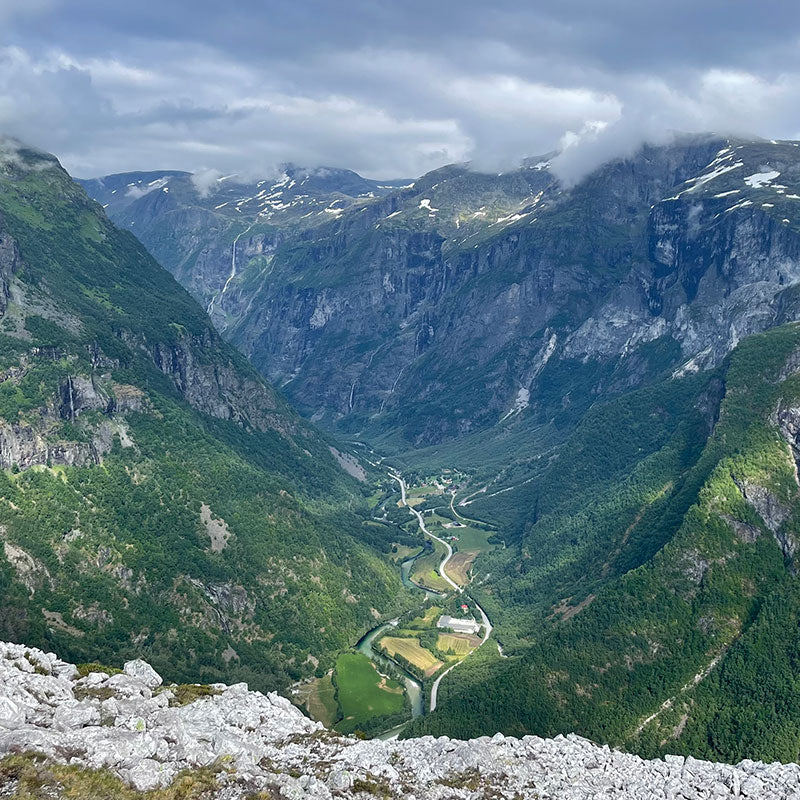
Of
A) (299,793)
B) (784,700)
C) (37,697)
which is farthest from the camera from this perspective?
(784,700)

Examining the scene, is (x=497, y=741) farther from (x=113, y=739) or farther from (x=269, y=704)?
(x=113, y=739)

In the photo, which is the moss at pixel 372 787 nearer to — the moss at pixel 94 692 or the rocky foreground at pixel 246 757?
the rocky foreground at pixel 246 757

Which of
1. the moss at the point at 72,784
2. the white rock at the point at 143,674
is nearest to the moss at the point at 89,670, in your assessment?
the white rock at the point at 143,674

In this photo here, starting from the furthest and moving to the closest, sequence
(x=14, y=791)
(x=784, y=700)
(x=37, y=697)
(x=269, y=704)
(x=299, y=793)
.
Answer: (x=784, y=700) < (x=269, y=704) < (x=37, y=697) < (x=299, y=793) < (x=14, y=791)

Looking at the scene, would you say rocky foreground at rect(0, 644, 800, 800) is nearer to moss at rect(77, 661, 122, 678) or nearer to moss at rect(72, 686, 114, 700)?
moss at rect(72, 686, 114, 700)

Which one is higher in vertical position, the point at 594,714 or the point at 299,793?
the point at 299,793

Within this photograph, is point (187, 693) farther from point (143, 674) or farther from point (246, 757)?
point (246, 757)

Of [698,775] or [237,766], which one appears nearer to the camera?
[237,766]

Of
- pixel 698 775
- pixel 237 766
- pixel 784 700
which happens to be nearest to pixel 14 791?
pixel 237 766
